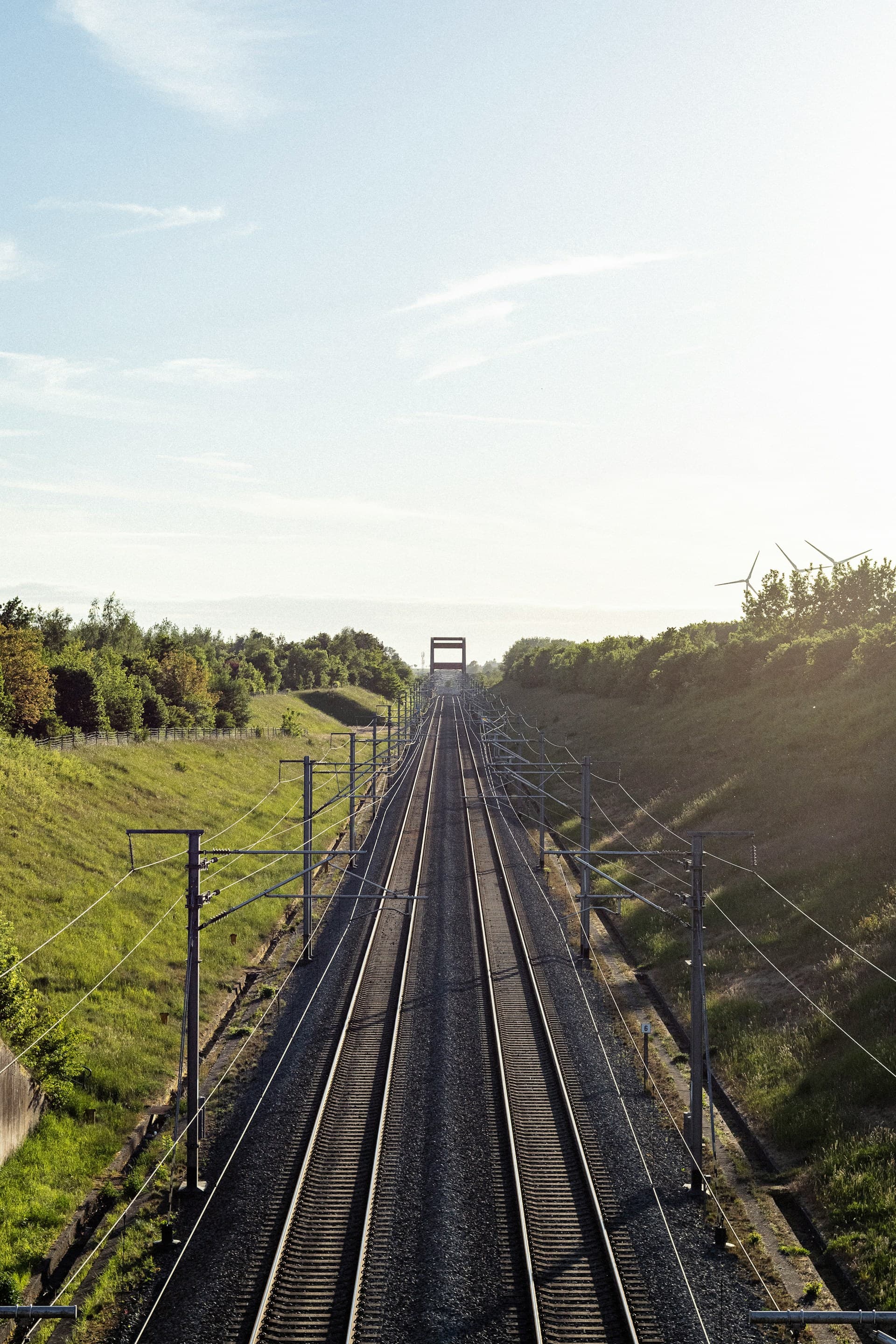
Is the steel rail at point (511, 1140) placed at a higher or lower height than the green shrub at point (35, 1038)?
lower

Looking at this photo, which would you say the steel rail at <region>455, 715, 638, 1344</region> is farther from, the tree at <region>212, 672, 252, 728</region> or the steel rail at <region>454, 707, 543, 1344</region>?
the tree at <region>212, 672, 252, 728</region>

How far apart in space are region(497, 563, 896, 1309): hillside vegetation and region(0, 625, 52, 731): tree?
28.2 metres

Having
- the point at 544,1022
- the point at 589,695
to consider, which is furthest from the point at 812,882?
the point at 589,695

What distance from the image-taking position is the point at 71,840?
3506cm

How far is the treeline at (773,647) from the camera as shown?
200ft

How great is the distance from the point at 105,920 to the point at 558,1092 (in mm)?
Result: 15782

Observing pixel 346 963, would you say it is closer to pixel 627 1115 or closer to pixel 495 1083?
pixel 495 1083

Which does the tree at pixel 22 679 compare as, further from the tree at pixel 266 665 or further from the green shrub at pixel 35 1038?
the tree at pixel 266 665

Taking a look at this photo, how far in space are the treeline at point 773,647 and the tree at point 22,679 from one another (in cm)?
4473

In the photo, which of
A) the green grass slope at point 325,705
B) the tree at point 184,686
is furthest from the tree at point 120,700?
the green grass slope at point 325,705

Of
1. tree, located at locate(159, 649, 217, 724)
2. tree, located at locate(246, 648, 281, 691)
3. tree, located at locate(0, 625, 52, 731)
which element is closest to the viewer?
tree, located at locate(0, 625, 52, 731)

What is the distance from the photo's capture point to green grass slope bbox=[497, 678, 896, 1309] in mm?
17922

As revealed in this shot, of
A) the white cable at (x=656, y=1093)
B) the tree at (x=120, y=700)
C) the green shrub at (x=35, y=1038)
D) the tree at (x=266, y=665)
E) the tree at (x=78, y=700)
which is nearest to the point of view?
the white cable at (x=656, y=1093)

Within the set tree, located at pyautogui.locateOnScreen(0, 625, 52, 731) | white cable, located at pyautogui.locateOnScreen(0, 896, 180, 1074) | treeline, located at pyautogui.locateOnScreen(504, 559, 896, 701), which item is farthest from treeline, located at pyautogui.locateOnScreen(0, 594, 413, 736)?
treeline, located at pyautogui.locateOnScreen(504, 559, 896, 701)
